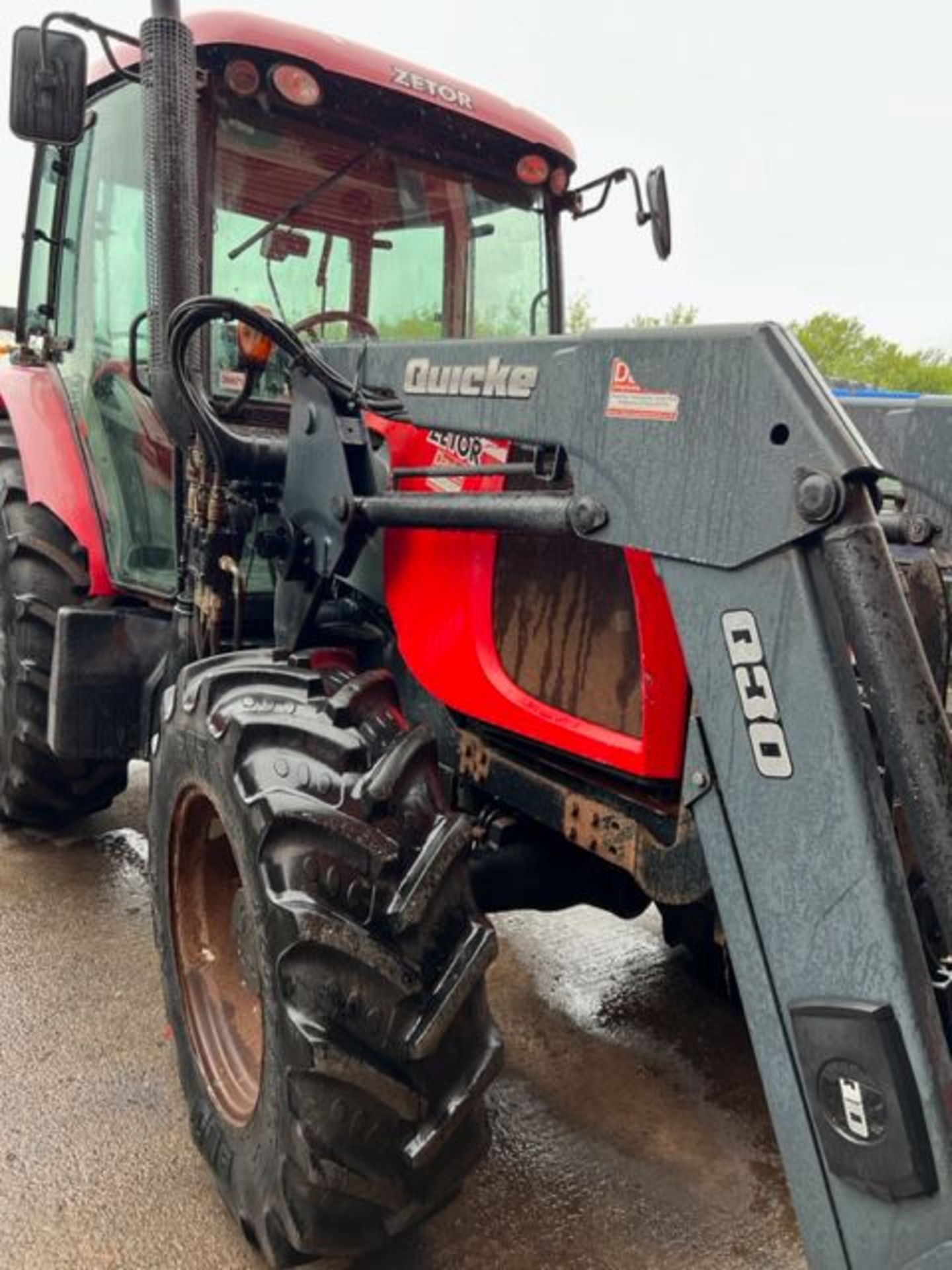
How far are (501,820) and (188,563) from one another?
968 mm

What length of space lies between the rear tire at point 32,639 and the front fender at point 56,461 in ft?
0.20

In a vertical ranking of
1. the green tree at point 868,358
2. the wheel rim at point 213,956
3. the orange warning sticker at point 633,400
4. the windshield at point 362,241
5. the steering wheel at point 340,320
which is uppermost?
the green tree at point 868,358

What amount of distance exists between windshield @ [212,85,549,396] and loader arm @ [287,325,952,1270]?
4.59 feet

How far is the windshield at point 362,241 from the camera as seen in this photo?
2635 millimetres

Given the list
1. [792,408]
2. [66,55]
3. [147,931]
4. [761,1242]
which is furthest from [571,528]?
[147,931]

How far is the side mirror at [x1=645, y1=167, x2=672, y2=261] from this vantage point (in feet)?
10.1

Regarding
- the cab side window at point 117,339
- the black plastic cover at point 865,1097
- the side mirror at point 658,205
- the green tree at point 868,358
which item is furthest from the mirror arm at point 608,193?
the green tree at point 868,358

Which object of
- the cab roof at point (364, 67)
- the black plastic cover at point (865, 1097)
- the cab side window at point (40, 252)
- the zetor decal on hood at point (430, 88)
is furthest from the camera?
the cab side window at point (40, 252)

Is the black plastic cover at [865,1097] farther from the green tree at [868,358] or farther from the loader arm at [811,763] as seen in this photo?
the green tree at [868,358]

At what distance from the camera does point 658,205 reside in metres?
3.11

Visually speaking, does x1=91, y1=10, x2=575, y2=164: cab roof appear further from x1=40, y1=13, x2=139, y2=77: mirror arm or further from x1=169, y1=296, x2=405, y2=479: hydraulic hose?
x1=169, y1=296, x2=405, y2=479: hydraulic hose

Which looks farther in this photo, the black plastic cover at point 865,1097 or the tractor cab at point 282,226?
the tractor cab at point 282,226

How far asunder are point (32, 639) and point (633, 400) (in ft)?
7.32

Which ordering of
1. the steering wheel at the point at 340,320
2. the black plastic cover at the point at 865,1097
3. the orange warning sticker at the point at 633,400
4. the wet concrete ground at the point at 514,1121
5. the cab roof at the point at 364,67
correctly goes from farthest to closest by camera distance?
the steering wheel at the point at 340,320 → the cab roof at the point at 364,67 → the wet concrete ground at the point at 514,1121 → the orange warning sticker at the point at 633,400 → the black plastic cover at the point at 865,1097
